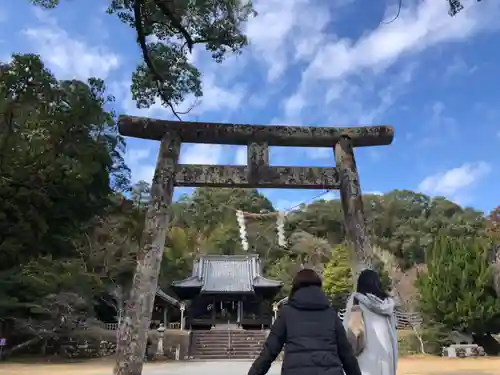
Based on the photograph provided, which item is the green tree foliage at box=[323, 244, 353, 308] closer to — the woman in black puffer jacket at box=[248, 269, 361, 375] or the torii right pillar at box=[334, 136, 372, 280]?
the torii right pillar at box=[334, 136, 372, 280]

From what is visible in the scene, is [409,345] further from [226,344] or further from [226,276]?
[226,276]

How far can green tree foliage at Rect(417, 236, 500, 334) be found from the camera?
722 inches

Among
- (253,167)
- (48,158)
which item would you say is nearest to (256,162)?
(253,167)

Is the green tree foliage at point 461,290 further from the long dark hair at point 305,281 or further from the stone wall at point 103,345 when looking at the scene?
the long dark hair at point 305,281

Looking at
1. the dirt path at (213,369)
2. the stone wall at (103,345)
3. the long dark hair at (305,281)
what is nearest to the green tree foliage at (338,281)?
the stone wall at (103,345)

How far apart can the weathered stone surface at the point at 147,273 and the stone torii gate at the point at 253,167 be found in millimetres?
14

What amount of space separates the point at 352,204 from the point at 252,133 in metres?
1.84

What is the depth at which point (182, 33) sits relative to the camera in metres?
6.73

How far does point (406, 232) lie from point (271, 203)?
17863 millimetres

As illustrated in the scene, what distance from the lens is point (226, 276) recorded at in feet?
90.0

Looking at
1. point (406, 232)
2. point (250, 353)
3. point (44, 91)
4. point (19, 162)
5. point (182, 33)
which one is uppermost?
point (406, 232)

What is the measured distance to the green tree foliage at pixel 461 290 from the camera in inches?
722

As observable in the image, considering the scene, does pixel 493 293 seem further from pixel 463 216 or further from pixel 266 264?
pixel 463 216

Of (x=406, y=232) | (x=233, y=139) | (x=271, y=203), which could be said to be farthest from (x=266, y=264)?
(x=233, y=139)
